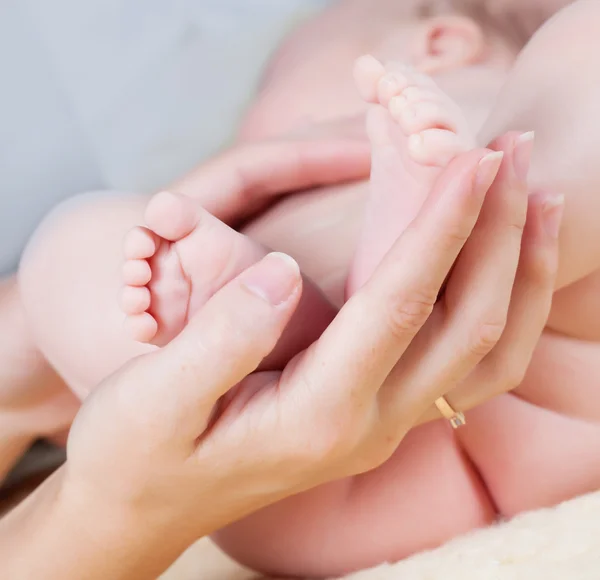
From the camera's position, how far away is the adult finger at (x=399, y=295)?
35cm

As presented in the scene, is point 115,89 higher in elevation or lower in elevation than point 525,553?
higher

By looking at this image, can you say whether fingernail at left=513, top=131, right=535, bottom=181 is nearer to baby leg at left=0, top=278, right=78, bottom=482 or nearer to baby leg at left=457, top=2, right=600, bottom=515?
baby leg at left=457, top=2, right=600, bottom=515

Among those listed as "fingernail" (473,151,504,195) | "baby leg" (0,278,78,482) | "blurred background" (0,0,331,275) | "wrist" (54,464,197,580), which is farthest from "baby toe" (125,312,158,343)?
"blurred background" (0,0,331,275)

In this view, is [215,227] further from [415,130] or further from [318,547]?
[318,547]

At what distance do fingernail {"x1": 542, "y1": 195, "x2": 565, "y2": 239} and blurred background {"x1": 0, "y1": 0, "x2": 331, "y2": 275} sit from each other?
28.9 inches

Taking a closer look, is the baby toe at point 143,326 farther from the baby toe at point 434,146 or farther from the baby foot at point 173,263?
the baby toe at point 434,146

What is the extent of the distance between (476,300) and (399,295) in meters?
0.06

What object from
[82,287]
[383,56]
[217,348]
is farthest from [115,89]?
[217,348]

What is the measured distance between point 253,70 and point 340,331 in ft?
2.62

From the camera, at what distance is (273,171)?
665 mm

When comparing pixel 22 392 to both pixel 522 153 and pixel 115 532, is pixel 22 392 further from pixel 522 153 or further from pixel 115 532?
pixel 522 153

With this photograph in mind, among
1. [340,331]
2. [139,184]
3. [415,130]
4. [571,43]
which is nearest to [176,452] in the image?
[340,331]

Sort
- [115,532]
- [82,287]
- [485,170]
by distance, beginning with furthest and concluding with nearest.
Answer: [82,287], [115,532], [485,170]

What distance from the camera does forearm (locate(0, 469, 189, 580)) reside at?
0.46 metres
